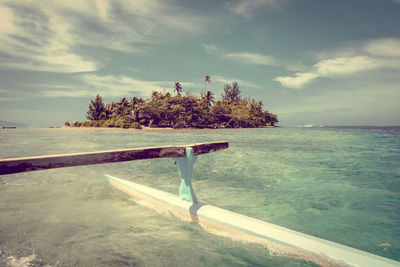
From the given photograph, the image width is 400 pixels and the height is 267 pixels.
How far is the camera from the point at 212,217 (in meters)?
3.08

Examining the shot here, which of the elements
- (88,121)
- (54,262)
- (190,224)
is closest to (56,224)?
(54,262)

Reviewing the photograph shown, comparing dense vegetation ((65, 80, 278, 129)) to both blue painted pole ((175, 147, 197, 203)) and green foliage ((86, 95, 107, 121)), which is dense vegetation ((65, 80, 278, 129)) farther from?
blue painted pole ((175, 147, 197, 203))

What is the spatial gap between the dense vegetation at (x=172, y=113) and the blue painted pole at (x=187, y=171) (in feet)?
158

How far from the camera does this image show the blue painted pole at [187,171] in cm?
331

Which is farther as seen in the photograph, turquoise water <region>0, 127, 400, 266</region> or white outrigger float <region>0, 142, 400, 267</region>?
turquoise water <region>0, 127, 400, 266</region>

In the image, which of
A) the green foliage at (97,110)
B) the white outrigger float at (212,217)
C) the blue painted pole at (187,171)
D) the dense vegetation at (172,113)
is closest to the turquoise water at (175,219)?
the white outrigger float at (212,217)

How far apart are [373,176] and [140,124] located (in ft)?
178

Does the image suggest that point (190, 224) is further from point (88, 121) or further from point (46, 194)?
point (88, 121)

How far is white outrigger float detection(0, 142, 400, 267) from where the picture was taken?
6.72 feet

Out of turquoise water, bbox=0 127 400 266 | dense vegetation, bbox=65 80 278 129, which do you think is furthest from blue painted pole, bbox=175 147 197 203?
dense vegetation, bbox=65 80 278 129

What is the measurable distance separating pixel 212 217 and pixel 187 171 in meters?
0.73

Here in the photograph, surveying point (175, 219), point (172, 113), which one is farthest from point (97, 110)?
point (175, 219)

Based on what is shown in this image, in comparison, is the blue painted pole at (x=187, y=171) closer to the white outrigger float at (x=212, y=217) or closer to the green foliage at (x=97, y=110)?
the white outrigger float at (x=212, y=217)

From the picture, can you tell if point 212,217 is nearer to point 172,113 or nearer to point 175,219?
point 175,219
